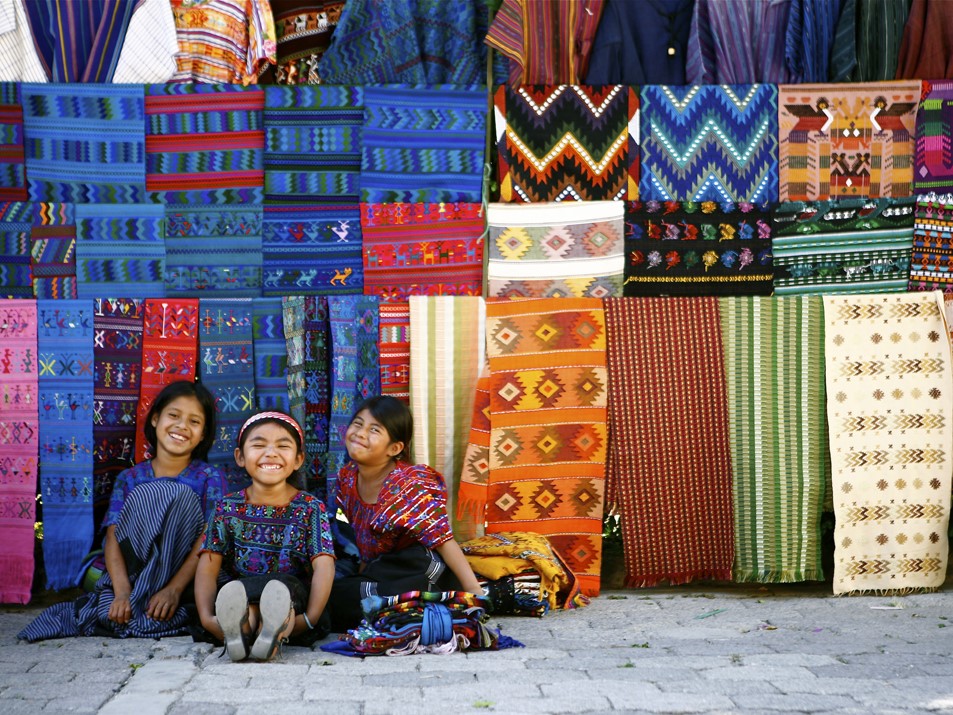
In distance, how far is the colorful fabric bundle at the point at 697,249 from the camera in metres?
5.28

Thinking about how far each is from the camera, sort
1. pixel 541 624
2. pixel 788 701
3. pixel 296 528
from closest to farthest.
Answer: pixel 788 701, pixel 296 528, pixel 541 624

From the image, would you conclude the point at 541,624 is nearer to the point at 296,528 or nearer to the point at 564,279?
the point at 296,528

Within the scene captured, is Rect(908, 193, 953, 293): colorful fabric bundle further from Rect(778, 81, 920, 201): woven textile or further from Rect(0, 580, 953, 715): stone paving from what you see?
Rect(0, 580, 953, 715): stone paving

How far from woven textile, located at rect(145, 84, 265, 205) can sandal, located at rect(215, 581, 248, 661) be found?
85.8 inches

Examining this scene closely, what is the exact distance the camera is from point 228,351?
205 inches

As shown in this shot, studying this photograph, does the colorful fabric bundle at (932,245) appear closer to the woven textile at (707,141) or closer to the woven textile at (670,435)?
the woven textile at (707,141)

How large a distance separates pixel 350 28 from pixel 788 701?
142 inches

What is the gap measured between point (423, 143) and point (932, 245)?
2.44m

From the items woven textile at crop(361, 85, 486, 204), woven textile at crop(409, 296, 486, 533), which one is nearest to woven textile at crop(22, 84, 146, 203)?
woven textile at crop(361, 85, 486, 204)

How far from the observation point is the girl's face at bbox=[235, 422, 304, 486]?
425 cm

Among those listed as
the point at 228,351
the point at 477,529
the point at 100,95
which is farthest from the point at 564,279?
the point at 100,95

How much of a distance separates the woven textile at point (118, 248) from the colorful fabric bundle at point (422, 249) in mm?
971

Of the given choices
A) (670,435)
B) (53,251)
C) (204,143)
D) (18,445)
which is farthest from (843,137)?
(18,445)

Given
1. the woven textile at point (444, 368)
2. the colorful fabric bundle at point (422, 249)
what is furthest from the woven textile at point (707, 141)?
the woven textile at point (444, 368)
